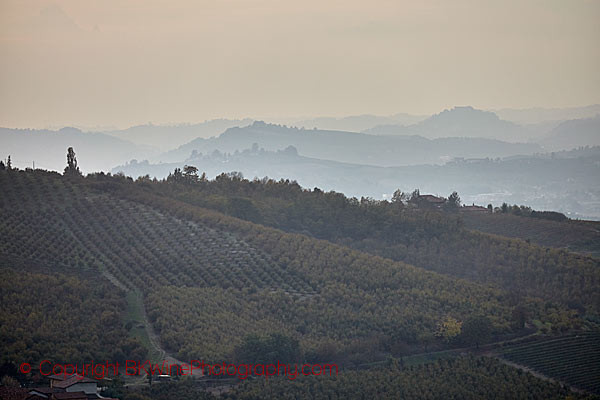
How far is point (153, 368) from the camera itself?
30.6 meters

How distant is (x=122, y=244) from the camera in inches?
1714

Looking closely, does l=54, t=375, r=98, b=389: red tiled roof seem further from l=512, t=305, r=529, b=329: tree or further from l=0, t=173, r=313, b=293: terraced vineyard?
l=512, t=305, r=529, b=329: tree

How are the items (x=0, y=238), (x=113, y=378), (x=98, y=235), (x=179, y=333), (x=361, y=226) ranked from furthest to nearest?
(x=361, y=226) < (x=98, y=235) < (x=0, y=238) < (x=179, y=333) < (x=113, y=378)

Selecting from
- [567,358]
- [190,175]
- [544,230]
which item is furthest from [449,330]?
[190,175]

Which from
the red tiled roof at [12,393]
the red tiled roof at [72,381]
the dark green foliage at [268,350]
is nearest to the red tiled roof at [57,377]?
the red tiled roof at [72,381]

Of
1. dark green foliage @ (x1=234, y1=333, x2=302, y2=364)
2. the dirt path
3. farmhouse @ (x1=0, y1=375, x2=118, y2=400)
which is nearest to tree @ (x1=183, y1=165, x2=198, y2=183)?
the dirt path

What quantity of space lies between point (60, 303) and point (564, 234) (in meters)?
34.5

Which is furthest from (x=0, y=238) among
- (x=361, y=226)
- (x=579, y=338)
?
(x=579, y=338)

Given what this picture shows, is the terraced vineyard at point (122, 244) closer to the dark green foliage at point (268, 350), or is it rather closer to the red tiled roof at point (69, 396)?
the dark green foliage at point (268, 350)

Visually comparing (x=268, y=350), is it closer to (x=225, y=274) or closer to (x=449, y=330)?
(x=449, y=330)

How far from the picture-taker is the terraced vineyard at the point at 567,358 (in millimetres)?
33750

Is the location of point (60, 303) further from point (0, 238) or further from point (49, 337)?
point (0, 238)

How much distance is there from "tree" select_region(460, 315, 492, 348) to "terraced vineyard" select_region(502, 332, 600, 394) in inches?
41.2

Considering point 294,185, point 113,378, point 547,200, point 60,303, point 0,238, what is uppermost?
point 547,200
